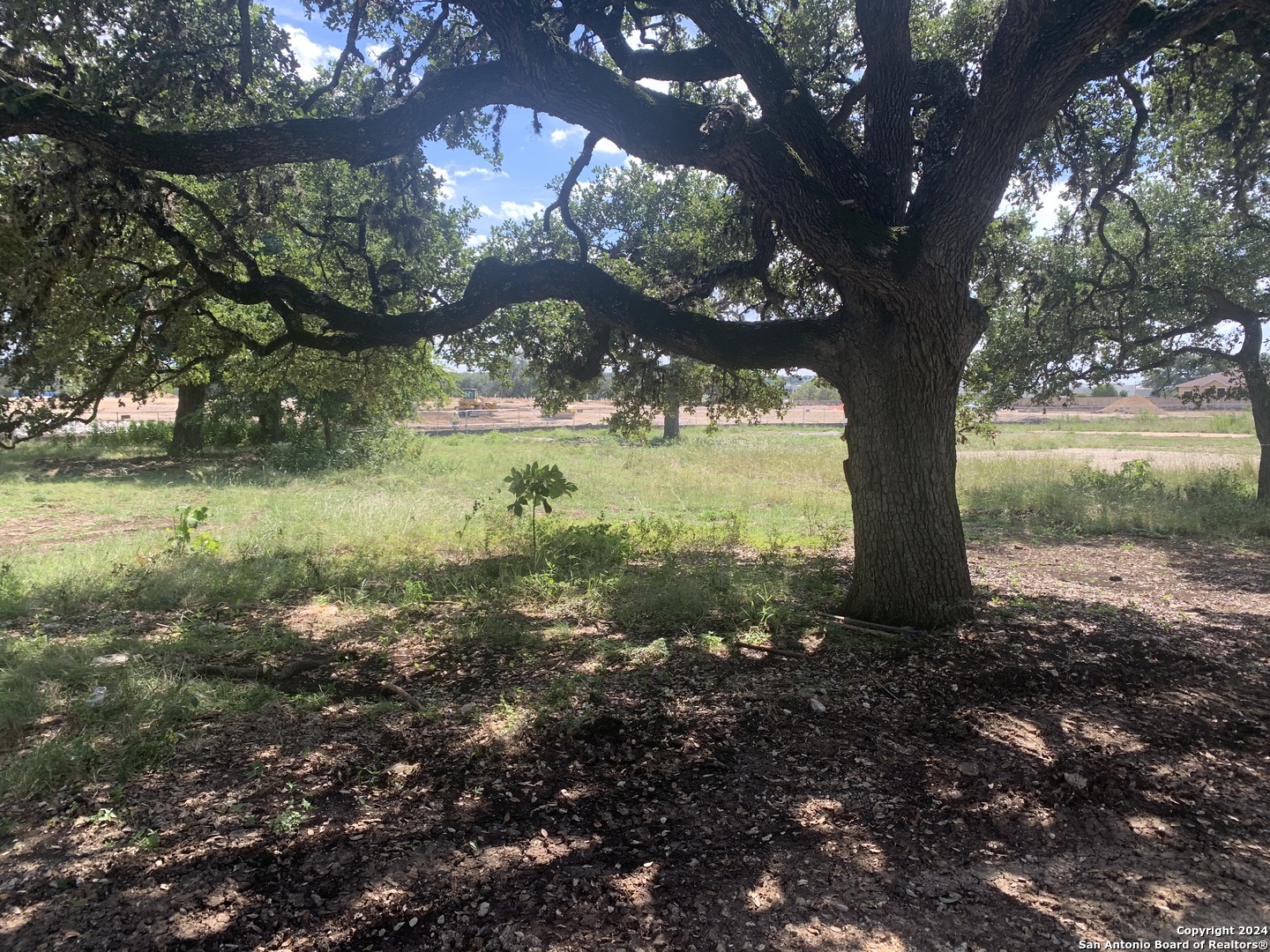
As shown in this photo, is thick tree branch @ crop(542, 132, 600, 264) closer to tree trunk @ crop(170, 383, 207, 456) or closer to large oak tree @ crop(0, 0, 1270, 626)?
large oak tree @ crop(0, 0, 1270, 626)

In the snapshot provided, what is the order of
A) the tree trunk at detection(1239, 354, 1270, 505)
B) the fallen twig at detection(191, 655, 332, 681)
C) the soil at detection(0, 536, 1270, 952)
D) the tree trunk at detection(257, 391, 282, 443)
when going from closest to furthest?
the soil at detection(0, 536, 1270, 952)
the fallen twig at detection(191, 655, 332, 681)
the tree trunk at detection(1239, 354, 1270, 505)
the tree trunk at detection(257, 391, 282, 443)

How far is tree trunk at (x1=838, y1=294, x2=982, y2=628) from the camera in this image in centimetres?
509

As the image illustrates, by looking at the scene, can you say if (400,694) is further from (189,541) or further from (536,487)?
(189,541)

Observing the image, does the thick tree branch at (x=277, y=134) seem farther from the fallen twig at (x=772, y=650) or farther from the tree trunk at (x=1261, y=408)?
the tree trunk at (x=1261, y=408)

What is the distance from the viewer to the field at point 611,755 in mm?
2396

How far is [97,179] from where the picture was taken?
5570mm

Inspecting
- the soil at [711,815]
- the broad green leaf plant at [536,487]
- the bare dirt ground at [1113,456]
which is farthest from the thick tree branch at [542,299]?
the bare dirt ground at [1113,456]

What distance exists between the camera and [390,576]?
7.49 meters

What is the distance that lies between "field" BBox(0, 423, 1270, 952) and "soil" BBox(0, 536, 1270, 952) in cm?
2

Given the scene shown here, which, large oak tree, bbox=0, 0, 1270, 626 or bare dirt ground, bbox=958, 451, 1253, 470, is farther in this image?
bare dirt ground, bbox=958, 451, 1253, 470

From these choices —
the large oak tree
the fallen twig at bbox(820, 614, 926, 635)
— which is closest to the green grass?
the fallen twig at bbox(820, 614, 926, 635)

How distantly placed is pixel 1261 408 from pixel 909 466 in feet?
39.1

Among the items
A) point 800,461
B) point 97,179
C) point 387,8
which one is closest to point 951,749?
point 97,179

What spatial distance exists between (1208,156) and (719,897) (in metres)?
10.5
